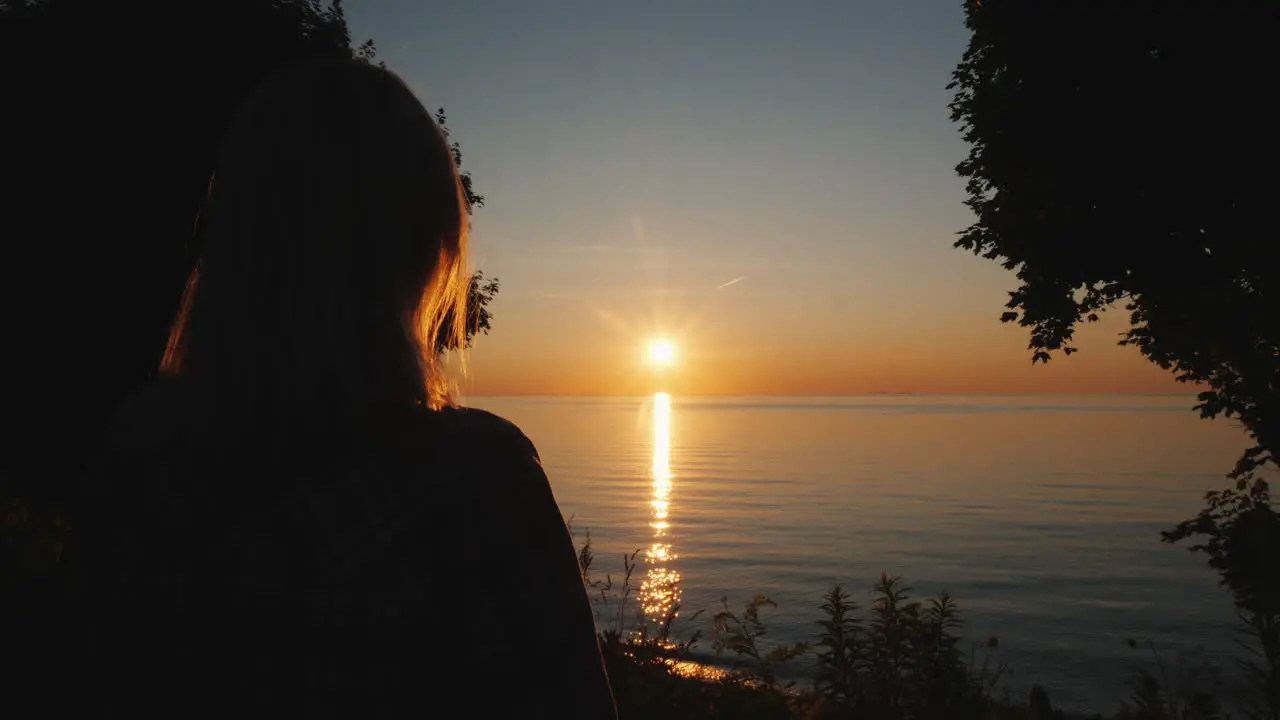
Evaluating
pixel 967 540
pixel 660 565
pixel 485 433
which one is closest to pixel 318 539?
pixel 485 433

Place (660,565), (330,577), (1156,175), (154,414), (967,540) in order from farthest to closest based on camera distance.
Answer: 1. (967,540)
2. (660,565)
3. (1156,175)
4. (154,414)
5. (330,577)

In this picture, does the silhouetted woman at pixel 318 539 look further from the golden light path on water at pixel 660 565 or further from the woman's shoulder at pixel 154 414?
the golden light path on water at pixel 660 565

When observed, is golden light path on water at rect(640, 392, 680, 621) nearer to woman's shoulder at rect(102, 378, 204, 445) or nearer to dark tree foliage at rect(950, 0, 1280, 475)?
woman's shoulder at rect(102, 378, 204, 445)

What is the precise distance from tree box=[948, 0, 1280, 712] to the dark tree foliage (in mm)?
18

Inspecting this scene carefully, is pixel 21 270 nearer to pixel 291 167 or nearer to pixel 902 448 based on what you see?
pixel 291 167

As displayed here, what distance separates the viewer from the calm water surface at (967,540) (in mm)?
17344

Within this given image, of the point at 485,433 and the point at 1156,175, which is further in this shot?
the point at 1156,175

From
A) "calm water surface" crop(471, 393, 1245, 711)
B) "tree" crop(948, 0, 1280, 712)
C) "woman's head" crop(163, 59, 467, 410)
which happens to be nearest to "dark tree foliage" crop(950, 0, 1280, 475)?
"tree" crop(948, 0, 1280, 712)

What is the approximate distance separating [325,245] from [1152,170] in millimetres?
11490

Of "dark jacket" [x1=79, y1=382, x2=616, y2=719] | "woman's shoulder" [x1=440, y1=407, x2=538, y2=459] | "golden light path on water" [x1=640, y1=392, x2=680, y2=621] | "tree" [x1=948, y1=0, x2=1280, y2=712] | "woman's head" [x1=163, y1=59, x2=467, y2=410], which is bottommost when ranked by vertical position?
"golden light path on water" [x1=640, y1=392, x2=680, y2=621]

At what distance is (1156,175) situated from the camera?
10.0 metres

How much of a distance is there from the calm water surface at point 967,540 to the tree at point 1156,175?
6.70 metres

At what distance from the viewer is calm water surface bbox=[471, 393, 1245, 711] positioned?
17344mm

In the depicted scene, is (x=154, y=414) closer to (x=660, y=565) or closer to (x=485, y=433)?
(x=485, y=433)
